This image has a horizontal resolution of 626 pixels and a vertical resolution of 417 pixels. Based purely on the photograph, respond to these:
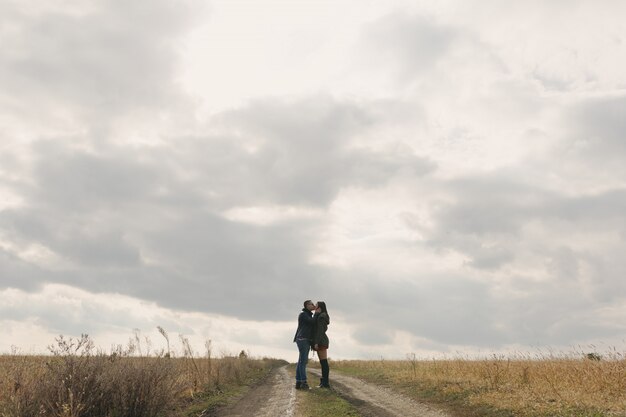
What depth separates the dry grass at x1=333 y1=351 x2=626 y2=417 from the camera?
1244 centimetres

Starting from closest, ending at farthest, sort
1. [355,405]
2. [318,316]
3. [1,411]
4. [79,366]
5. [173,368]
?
[1,411], [79,366], [173,368], [355,405], [318,316]

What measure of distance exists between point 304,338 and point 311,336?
0.30m

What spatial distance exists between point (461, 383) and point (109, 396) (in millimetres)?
12070

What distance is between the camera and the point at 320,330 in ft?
60.4

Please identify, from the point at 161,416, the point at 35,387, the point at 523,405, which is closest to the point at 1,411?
the point at 35,387

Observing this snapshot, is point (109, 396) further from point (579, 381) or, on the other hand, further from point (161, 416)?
point (579, 381)

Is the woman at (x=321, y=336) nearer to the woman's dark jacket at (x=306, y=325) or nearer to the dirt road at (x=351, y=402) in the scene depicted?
the woman's dark jacket at (x=306, y=325)

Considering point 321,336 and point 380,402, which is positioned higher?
point 321,336

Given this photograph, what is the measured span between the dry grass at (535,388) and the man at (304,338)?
3.91 metres

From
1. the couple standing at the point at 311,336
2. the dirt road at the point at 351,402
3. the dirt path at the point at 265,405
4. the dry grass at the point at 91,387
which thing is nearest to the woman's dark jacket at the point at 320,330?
the couple standing at the point at 311,336

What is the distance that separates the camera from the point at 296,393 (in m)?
17.1

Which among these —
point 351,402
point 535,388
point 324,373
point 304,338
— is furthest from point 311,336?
point 535,388

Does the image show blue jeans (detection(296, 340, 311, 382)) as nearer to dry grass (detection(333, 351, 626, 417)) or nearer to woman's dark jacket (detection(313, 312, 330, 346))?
woman's dark jacket (detection(313, 312, 330, 346))

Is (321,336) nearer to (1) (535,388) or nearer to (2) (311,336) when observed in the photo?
(2) (311,336)
